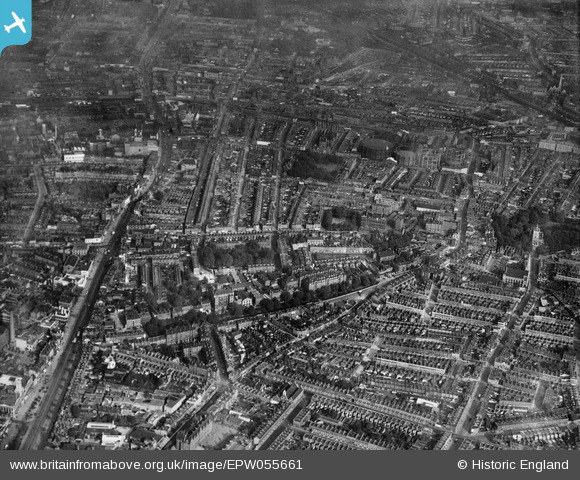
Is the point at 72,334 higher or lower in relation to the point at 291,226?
lower

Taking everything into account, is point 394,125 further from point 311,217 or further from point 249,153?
point 311,217

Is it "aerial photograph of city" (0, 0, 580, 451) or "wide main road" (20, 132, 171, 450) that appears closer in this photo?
"wide main road" (20, 132, 171, 450)

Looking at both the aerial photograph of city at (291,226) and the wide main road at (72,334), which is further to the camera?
the aerial photograph of city at (291,226)

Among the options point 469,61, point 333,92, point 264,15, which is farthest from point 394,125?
point 264,15

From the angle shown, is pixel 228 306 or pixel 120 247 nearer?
pixel 228 306

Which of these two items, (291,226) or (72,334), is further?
(291,226)

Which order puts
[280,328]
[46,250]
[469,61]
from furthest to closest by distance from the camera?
[469,61], [46,250], [280,328]

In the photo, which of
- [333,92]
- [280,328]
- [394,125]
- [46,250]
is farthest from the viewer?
[333,92]

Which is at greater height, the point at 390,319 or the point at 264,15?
the point at 264,15
